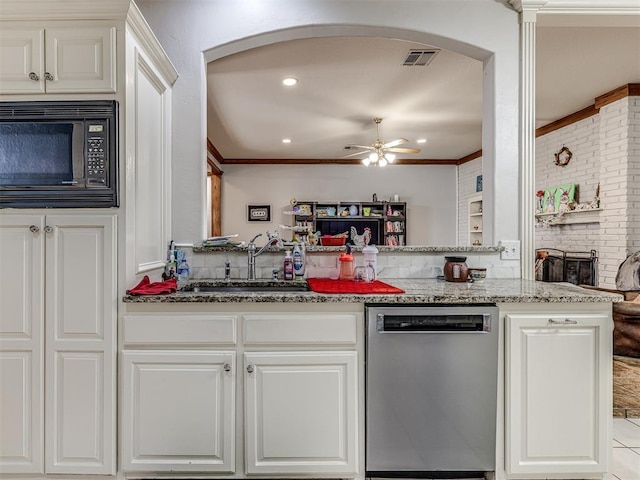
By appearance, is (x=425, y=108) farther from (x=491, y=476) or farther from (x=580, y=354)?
(x=491, y=476)

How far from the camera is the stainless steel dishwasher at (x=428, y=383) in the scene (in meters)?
1.65

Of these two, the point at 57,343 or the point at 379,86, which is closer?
the point at 57,343

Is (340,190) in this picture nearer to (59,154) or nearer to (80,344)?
(59,154)

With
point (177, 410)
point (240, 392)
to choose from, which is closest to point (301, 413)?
point (240, 392)

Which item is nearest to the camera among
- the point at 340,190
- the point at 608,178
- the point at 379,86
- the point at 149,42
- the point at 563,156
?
the point at 149,42

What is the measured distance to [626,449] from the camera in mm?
2041

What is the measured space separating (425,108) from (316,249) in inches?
116

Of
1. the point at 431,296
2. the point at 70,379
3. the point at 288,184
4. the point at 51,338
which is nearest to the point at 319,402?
the point at 431,296

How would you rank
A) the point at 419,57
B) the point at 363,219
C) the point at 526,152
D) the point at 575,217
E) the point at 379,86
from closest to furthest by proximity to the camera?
the point at 526,152 → the point at 419,57 → the point at 379,86 → the point at 575,217 → the point at 363,219

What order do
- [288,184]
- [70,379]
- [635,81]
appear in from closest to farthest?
[70,379]
[635,81]
[288,184]

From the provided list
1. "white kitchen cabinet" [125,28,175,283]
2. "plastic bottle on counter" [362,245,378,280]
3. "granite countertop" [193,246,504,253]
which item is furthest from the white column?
"white kitchen cabinet" [125,28,175,283]

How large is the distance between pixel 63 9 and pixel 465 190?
269 inches

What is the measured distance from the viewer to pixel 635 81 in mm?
3898

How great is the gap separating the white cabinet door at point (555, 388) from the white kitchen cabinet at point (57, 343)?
5.95 feet
